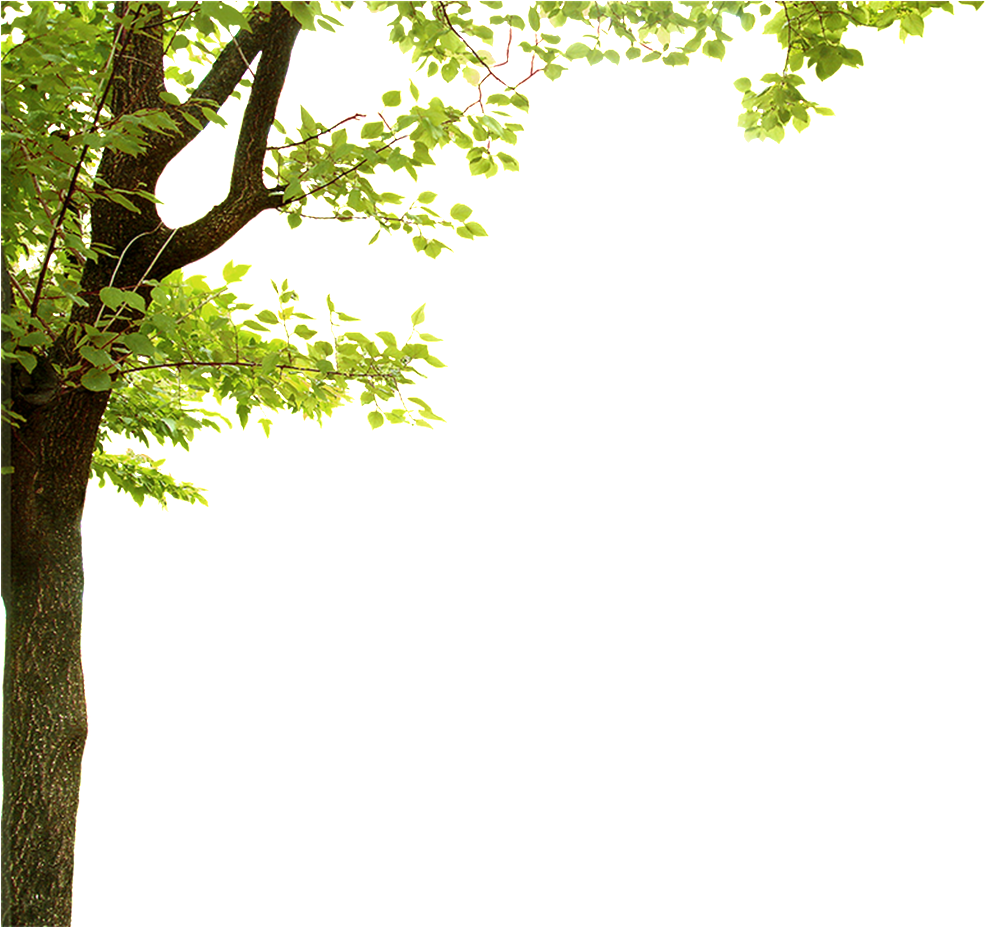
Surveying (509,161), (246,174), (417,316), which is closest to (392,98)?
(509,161)

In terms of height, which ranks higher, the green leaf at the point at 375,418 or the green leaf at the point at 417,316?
the green leaf at the point at 417,316

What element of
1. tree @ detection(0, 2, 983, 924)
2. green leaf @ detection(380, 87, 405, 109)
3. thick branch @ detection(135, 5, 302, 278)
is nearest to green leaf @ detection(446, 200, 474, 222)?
tree @ detection(0, 2, 983, 924)

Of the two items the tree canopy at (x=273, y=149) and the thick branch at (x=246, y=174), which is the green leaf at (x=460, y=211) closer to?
the tree canopy at (x=273, y=149)

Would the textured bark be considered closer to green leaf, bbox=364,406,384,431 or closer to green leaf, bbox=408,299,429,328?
green leaf, bbox=408,299,429,328

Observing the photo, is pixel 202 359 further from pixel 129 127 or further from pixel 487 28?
pixel 487 28

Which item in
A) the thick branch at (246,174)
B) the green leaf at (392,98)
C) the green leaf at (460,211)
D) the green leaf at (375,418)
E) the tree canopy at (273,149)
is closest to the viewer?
the tree canopy at (273,149)

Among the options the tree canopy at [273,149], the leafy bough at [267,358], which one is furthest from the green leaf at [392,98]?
the leafy bough at [267,358]

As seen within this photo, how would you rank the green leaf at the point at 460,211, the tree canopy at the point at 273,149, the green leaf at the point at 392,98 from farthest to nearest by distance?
the green leaf at the point at 460,211 < the green leaf at the point at 392,98 < the tree canopy at the point at 273,149

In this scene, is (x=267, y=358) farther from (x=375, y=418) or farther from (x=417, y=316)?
(x=375, y=418)

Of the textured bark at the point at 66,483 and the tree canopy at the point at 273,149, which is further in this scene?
the textured bark at the point at 66,483

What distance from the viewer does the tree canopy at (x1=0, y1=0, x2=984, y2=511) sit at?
3.54 meters

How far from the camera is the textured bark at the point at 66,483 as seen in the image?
418 cm

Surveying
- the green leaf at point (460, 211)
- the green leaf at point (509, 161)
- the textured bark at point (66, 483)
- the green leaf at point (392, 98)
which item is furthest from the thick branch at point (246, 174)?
the green leaf at point (509, 161)

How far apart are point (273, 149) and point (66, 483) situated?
6.10ft
